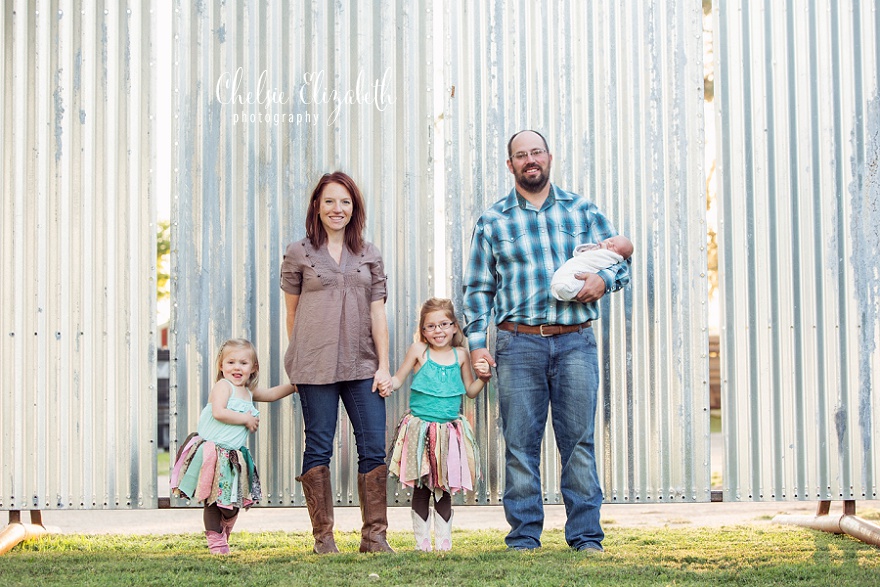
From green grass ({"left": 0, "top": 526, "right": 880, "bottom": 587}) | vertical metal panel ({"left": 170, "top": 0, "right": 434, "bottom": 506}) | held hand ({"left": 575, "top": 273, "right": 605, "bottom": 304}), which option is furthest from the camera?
vertical metal panel ({"left": 170, "top": 0, "right": 434, "bottom": 506})

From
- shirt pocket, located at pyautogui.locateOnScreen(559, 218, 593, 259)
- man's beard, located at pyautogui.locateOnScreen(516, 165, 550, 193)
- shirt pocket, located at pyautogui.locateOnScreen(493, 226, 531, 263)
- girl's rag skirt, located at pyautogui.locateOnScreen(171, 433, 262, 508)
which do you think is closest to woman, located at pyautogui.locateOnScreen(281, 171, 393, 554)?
girl's rag skirt, located at pyautogui.locateOnScreen(171, 433, 262, 508)

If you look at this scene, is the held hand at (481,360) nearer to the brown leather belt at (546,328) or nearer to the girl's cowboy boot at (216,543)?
the brown leather belt at (546,328)

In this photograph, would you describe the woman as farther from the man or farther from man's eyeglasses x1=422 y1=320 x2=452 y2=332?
the man

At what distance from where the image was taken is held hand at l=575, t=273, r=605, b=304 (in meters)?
4.52

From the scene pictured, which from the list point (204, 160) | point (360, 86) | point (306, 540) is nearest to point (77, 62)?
point (204, 160)

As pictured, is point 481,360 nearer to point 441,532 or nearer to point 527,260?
point 527,260

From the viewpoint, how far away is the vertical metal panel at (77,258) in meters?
5.11

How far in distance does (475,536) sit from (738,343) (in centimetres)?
160

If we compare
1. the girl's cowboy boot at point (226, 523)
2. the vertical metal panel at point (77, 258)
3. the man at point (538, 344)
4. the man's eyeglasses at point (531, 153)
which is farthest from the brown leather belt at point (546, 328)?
the vertical metal panel at point (77, 258)

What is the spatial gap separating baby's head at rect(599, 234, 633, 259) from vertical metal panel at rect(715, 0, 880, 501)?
76 cm

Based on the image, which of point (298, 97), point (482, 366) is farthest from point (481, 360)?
point (298, 97)

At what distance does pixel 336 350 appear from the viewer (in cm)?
462

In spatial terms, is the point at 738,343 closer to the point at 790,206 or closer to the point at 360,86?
the point at 790,206

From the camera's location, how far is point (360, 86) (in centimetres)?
518
